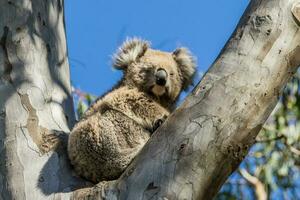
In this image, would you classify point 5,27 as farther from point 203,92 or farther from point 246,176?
point 246,176

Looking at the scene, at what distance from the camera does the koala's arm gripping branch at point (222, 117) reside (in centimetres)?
243

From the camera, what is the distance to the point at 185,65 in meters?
4.19

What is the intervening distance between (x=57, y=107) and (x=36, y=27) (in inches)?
16.8

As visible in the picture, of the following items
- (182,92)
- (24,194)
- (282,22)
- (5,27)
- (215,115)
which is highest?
(182,92)

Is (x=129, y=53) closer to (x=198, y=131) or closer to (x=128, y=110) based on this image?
(x=128, y=110)

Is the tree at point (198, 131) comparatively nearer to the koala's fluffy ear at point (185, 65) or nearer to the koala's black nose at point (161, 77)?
the koala's black nose at point (161, 77)

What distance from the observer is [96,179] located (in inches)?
124

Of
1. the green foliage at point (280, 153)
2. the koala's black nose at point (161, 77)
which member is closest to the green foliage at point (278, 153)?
the green foliage at point (280, 153)

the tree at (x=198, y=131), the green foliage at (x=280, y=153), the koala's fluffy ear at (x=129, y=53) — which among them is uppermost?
the green foliage at (x=280, y=153)

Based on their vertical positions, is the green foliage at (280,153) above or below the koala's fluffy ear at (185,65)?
above

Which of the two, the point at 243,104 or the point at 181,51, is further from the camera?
the point at 181,51

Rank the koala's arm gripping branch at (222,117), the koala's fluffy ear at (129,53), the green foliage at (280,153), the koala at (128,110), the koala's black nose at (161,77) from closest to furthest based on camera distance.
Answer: the koala's arm gripping branch at (222,117) < the koala at (128,110) < the koala's black nose at (161,77) < the koala's fluffy ear at (129,53) < the green foliage at (280,153)

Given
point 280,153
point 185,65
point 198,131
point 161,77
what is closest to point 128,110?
point 161,77

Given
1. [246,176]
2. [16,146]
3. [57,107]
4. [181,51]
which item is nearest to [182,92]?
[181,51]
